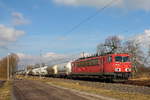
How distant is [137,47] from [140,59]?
327 cm

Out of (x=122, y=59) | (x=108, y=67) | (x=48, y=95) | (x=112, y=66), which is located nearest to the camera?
(x=48, y=95)

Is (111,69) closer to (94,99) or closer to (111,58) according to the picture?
(111,58)

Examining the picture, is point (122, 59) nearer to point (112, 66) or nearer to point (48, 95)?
point (112, 66)

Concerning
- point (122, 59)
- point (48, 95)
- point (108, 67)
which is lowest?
point (48, 95)

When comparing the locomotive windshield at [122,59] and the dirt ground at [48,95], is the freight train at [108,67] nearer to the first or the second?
the locomotive windshield at [122,59]

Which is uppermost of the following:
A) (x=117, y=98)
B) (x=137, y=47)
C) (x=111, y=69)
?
(x=137, y=47)

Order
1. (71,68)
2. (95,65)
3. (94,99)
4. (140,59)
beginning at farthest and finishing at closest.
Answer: (140,59) → (71,68) → (95,65) → (94,99)

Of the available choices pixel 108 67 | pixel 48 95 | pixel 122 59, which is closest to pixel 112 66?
pixel 108 67

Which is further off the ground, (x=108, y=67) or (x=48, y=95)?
(x=108, y=67)

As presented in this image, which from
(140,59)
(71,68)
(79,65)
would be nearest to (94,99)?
(79,65)

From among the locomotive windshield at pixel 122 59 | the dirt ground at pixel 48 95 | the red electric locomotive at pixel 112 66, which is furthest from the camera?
the locomotive windshield at pixel 122 59

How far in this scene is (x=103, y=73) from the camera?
106 feet

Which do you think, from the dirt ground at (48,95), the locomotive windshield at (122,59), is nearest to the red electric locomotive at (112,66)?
the locomotive windshield at (122,59)

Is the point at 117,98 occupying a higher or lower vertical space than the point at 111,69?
lower
